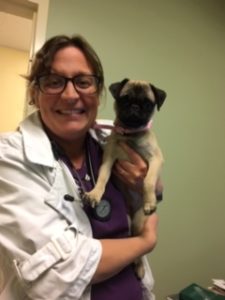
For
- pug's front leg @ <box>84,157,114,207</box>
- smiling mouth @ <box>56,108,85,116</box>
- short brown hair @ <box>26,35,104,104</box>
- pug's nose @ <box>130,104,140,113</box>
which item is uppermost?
short brown hair @ <box>26,35,104,104</box>

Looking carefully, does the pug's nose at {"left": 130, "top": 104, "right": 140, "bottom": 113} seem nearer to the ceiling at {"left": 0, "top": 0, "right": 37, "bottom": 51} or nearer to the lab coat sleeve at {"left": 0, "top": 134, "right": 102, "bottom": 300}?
the lab coat sleeve at {"left": 0, "top": 134, "right": 102, "bottom": 300}

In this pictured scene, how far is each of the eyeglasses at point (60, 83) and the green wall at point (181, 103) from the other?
730 mm

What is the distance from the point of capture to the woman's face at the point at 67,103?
101 cm

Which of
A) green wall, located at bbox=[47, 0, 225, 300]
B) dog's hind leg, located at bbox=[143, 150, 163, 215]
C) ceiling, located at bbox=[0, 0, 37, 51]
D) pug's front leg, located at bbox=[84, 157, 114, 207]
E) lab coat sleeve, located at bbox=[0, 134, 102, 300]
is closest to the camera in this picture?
lab coat sleeve, located at bbox=[0, 134, 102, 300]

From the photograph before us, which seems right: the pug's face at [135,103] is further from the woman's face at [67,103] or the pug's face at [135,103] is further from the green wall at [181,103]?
the green wall at [181,103]

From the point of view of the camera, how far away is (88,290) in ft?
2.86

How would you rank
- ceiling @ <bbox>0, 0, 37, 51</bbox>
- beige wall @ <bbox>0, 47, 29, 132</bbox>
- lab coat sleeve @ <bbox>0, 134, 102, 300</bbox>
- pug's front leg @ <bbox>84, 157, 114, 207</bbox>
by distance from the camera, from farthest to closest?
1. beige wall @ <bbox>0, 47, 29, 132</bbox>
2. ceiling @ <bbox>0, 0, 37, 51</bbox>
3. pug's front leg @ <bbox>84, 157, 114, 207</bbox>
4. lab coat sleeve @ <bbox>0, 134, 102, 300</bbox>

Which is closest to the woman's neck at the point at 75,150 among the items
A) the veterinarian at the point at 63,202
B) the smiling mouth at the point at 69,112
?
the veterinarian at the point at 63,202

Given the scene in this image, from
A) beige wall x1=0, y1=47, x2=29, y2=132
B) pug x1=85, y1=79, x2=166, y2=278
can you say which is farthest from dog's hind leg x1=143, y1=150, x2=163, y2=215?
beige wall x1=0, y1=47, x2=29, y2=132

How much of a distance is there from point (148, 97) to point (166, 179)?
88 cm

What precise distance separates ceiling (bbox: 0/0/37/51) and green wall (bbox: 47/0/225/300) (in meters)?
0.28

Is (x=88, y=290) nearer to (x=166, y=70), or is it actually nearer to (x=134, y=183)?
(x=134, y=183)

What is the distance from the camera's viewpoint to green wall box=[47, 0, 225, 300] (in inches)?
72.4

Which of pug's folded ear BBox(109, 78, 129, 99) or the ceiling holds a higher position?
the ceiling
